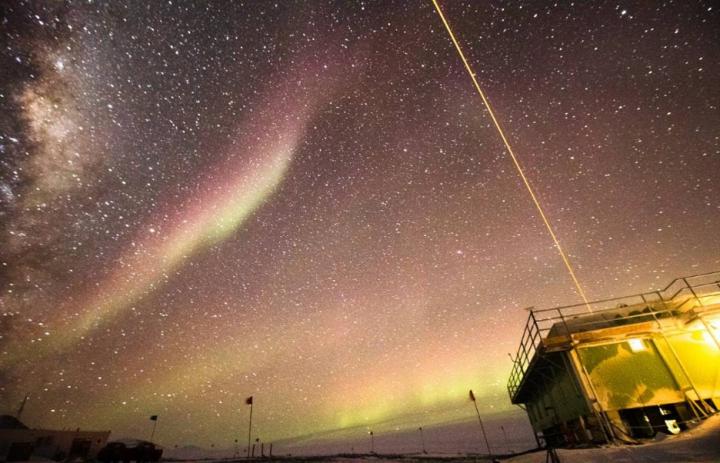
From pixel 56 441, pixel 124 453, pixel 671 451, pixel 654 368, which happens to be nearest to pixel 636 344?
pixel 654 368

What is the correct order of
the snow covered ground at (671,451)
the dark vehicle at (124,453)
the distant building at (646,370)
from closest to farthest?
1. the snow covered ground at (671,451)
2. the distant building at (646,370)
3. the dark vehicle at (124,453)

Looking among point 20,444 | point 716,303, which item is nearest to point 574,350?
point 716,303

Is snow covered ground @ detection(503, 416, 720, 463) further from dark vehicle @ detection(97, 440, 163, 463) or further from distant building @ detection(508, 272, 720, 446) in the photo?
dark vehicle @ detection(97, 440, 163, 463)

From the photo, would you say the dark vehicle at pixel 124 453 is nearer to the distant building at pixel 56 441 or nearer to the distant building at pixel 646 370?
the distant building at pixel 56 441

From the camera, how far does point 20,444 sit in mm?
39469

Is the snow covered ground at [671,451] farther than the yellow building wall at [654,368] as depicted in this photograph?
No

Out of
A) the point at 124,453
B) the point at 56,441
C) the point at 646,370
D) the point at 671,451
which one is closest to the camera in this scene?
the point at 671,451

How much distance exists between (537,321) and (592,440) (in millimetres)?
4292

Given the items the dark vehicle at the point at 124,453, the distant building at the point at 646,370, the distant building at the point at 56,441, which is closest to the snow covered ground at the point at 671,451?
the distant building at the point at 646,370

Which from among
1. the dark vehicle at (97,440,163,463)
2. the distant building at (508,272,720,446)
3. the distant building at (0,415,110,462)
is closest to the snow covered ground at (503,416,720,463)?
the distant building at (508,272,720,446)

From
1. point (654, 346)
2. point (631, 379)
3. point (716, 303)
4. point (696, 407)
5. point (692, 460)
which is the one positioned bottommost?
point (692, 460)

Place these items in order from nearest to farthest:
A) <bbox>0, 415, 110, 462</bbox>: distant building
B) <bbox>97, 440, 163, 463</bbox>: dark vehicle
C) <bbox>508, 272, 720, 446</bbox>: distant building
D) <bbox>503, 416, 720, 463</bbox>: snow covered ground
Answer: <bbox>503, 416, 720, 463</bbox>: snow covered ground, <bbox>508, 272, 720, 446</bbox>: distant building, <bbox>97, 440, 163, 463</bbox>: dark vehicle, <bbox>0, 415, 110, 462</bbox>: distant building

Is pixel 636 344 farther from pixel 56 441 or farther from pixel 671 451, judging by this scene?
pixel 56 441

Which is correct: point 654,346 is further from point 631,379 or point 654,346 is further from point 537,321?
point 537,321
